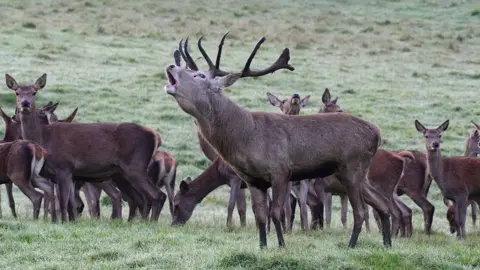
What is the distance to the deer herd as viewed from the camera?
966cm

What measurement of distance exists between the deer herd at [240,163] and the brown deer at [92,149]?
0.01 m

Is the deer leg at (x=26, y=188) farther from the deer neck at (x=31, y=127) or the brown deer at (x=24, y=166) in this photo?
the deer neck at (x=31, y=127)

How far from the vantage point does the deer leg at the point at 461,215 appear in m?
13.2

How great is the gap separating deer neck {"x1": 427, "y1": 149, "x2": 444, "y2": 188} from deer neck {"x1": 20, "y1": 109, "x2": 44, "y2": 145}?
573 cm

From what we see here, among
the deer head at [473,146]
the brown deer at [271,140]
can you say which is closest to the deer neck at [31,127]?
the brown deer at [271,140]

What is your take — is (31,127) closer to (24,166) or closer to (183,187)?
(24,166)

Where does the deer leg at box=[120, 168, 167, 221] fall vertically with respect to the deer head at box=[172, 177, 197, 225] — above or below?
above

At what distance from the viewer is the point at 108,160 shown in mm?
13086

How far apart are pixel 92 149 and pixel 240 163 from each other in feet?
13.0

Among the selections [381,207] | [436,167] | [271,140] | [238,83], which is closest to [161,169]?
[436,167]

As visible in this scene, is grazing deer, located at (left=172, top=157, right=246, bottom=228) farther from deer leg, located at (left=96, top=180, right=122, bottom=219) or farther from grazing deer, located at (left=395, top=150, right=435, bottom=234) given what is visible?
grazing deer, located at (left=395, top=150, right=435, bottom=234)

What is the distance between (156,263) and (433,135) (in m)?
6.94

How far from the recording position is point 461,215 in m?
13.5

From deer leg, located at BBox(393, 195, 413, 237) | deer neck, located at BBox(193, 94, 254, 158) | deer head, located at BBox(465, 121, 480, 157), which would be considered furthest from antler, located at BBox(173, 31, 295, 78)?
deer head, located at BBox(465, 121, 480, 157)
